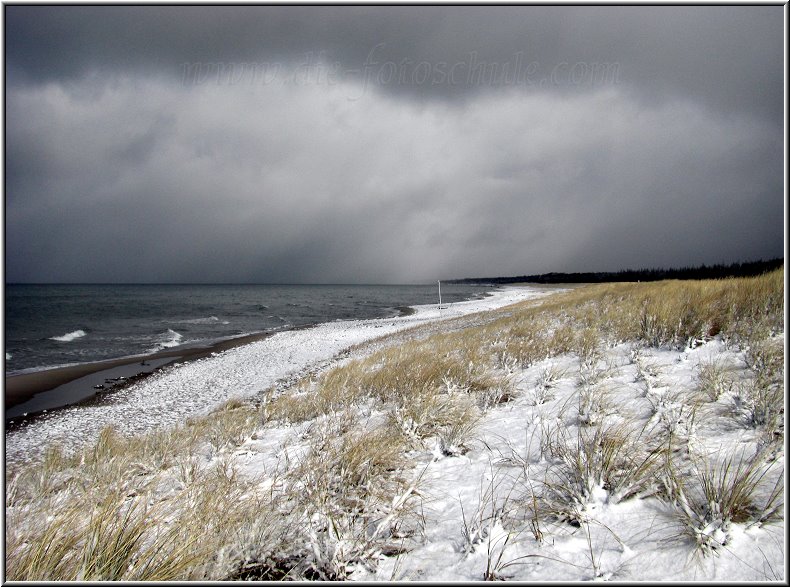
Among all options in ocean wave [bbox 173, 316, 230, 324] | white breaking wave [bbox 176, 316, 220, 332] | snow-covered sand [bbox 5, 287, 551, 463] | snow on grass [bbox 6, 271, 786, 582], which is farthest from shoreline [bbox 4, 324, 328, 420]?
white breaking wave [bbox 176, 316, 220, 332]

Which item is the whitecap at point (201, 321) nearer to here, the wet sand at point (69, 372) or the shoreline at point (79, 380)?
the wet sand at point (69, 372)

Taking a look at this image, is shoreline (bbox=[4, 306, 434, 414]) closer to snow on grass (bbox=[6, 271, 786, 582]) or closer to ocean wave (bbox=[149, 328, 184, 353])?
ocean wave (bbox=[149, 328, 184, 353])

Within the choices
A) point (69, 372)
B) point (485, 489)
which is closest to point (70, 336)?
point (69, 372)

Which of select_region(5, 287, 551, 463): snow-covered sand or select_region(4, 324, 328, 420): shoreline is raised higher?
select_region(5, 287, 551, 463): snow-covered sand

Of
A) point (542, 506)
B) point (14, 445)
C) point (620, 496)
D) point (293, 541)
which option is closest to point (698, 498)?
point (620, 496)

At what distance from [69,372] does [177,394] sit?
9.46 metres

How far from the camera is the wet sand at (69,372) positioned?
14873 millimetres

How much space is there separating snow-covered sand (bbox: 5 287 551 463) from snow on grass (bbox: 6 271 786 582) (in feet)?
17.6

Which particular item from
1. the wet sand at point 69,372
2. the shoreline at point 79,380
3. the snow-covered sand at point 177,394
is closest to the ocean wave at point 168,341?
the wet sand at point 69,372

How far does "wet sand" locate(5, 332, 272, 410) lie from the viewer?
1487 cm

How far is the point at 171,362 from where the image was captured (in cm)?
2011

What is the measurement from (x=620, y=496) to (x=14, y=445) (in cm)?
1488

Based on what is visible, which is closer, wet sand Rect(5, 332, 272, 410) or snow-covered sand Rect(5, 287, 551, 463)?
snow-covered sand Rect(5, 287, 551, 463)

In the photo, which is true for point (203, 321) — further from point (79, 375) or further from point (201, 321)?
point (79, 375)
